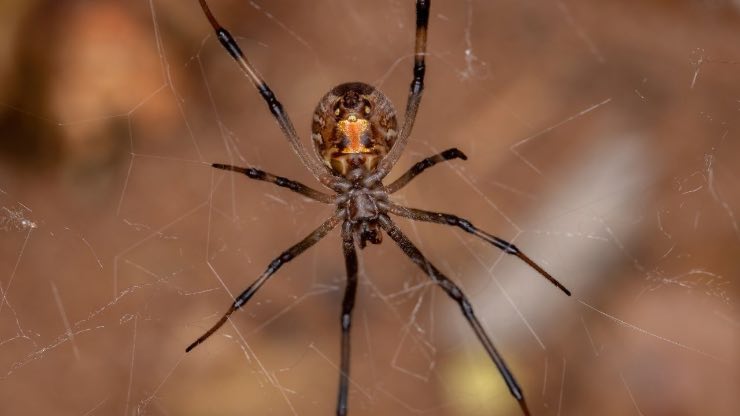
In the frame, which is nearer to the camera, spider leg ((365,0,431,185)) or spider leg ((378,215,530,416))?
spider leg ((378,215,530,416))

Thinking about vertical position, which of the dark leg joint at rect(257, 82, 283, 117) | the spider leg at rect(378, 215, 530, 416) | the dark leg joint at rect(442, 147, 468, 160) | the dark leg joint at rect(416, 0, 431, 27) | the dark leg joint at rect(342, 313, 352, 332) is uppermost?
the dark leg joint at rect(416, 0, 431, 27)

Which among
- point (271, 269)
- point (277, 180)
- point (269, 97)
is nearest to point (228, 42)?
point (269, 97)

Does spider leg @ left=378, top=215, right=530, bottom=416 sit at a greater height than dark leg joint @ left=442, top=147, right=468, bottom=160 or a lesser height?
lesser

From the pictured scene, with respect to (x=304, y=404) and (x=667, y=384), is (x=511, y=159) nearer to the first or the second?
(x=667, y=384)

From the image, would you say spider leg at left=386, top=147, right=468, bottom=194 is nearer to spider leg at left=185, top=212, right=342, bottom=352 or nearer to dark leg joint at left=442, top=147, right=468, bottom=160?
dark leg joint at left=442, top=147, right=468, bottom=160

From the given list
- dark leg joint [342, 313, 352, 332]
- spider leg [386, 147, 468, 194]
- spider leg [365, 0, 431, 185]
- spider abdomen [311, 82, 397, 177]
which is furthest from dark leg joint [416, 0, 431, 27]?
dark leg joint [342, 313, 352, 332]

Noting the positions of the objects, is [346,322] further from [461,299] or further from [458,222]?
[458,222]

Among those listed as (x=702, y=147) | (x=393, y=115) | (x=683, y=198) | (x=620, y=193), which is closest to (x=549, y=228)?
(x=620, y=193)
